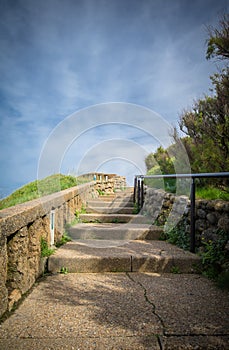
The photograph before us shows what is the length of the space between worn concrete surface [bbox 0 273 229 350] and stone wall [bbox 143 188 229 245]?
0.61 m

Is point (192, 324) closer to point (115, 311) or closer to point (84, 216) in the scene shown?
point (115, 311)

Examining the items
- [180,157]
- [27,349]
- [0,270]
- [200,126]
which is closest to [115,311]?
[27,349]

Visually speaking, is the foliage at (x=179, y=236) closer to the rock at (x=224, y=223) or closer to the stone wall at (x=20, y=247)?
the rock at (x=224, y=223)

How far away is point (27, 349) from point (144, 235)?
9.48 feet

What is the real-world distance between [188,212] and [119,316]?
2071 millimetres

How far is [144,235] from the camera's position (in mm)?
4230

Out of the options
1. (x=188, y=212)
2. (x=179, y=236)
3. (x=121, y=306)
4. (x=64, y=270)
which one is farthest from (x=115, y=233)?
(x=121, y=306)

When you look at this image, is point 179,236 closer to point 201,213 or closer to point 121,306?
point 201,213

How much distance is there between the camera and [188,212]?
12.0 feet

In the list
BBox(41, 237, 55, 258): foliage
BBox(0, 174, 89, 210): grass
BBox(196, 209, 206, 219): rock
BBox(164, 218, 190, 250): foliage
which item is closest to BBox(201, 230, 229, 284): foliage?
BBox(196, 209, 206, 219): rock

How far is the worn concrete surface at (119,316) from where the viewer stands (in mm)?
1581

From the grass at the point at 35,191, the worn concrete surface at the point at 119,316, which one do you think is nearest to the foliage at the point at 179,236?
the worn concrete surface at the point at 119,316

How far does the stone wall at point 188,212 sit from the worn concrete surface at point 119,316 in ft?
2.00

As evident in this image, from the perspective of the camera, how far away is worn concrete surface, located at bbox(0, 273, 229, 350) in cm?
158
